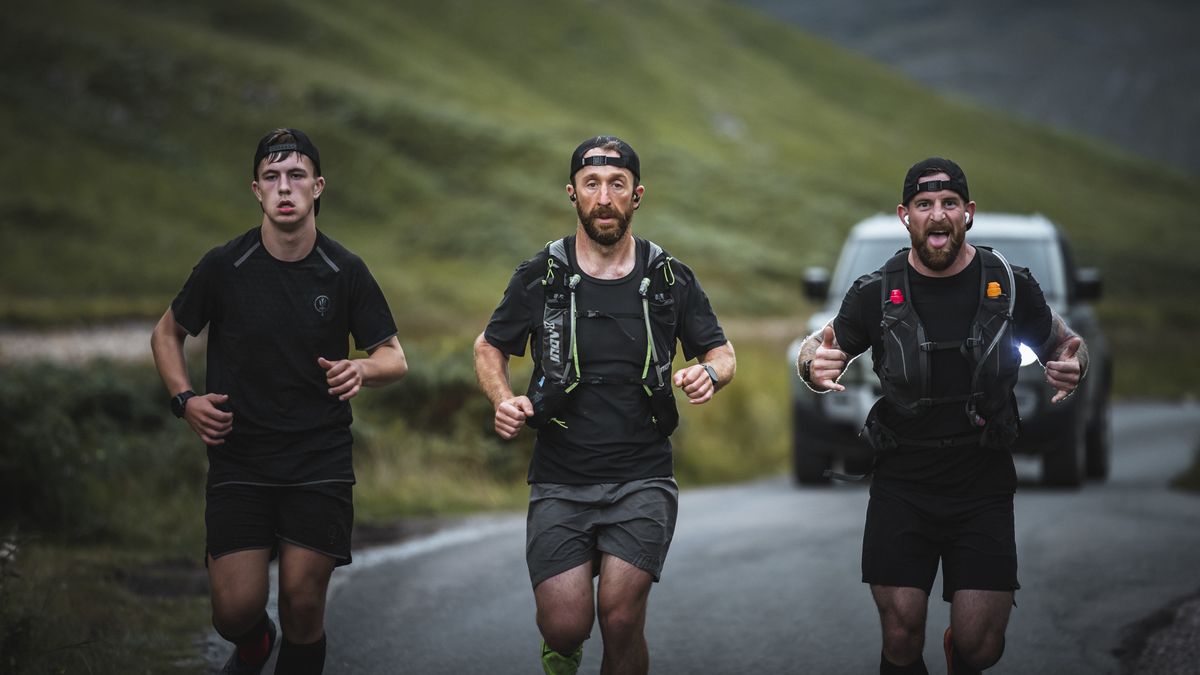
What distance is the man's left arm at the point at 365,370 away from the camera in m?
5.83

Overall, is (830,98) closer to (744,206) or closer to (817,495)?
(744,206)

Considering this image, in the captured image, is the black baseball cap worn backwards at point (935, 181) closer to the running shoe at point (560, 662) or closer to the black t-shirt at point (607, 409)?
the black t-shirt at point (607, 409)

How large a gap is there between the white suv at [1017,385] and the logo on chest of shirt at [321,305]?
7.48 m

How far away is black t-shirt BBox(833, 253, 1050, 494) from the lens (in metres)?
5.64

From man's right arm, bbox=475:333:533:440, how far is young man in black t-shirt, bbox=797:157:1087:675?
3.50 feet

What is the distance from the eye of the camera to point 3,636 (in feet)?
20.9

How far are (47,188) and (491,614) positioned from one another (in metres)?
53.9

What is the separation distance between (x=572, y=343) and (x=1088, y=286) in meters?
8.98

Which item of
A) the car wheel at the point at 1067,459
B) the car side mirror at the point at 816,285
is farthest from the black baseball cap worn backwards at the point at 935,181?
the car wheel at the point at 1067,459

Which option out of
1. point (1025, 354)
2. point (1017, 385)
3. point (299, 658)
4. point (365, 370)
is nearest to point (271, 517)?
point (299, 658)

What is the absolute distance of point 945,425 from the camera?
5.64 m

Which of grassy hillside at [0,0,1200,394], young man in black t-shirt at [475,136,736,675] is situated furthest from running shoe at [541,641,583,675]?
grassy hillside at [0,0,1200,394]

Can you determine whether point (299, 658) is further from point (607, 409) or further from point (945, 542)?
point (945, 542)

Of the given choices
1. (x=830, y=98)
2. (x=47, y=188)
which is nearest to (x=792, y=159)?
(x=830, y=98)
